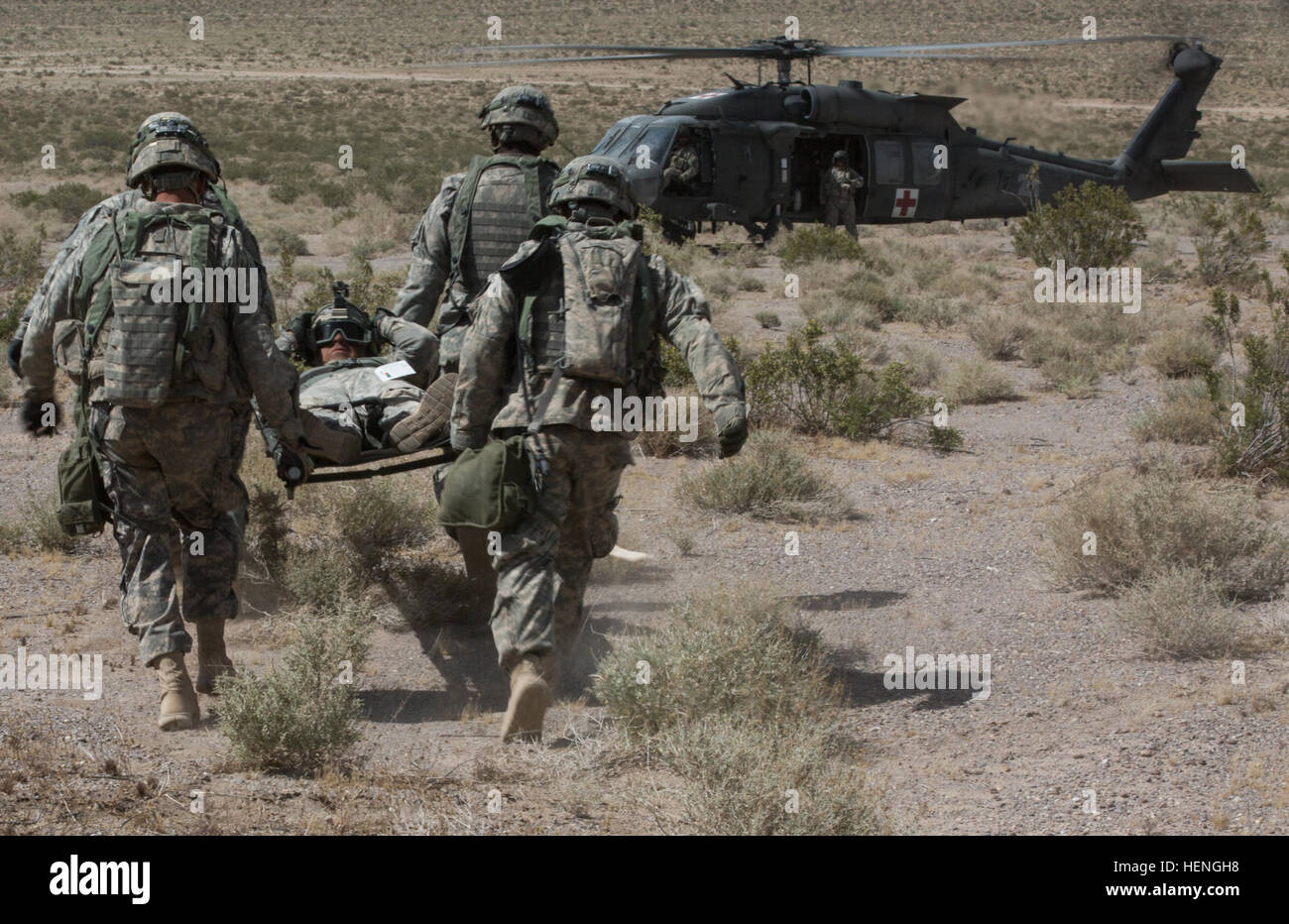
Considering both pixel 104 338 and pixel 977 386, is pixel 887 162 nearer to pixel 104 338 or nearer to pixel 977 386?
pixel 977 386

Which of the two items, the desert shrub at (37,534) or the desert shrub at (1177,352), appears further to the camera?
the desert shrub at (1177,352)

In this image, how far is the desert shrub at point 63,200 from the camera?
23.0 meters

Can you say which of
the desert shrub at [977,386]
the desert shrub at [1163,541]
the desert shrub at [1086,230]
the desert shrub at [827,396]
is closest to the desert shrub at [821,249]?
the desert shrub at [1086,230]

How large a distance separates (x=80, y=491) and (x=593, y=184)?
2031mm

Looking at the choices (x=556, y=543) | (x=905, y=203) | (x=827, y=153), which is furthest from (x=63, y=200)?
(x=556, y=543)

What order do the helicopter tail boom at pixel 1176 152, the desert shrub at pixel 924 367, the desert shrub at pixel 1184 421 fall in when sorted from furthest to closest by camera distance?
1. the helicopter tail boom at pixel 1176 152
2. the desert shrub at pixel 924 367
3. the desert shrub at pixel 1184 421

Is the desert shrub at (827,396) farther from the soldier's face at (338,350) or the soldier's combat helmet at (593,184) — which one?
the soldier's combat helmet at (593,184)

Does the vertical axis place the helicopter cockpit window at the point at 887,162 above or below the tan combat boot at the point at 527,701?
above

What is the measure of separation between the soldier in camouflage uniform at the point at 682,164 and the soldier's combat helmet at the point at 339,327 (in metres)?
10.6

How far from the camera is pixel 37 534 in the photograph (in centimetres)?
667

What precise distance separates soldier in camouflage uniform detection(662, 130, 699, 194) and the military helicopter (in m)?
0.03

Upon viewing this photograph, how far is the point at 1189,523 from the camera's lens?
20.2ft

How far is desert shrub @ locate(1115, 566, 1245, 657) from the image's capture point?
523 cm
